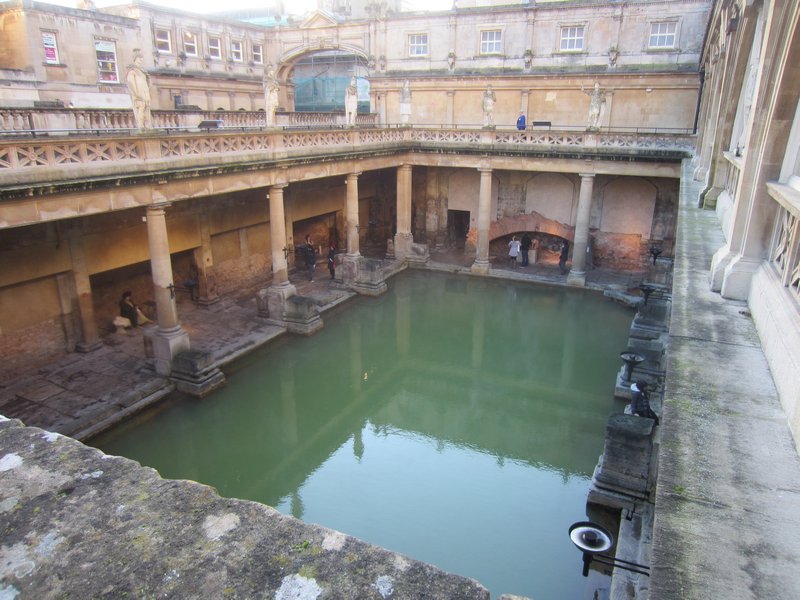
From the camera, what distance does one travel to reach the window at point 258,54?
30906 mm

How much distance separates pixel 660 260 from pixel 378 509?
15.7 m

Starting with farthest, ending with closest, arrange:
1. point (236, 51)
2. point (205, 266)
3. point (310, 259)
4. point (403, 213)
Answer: point (236, 51) < point (403, 213) < point (310, 259) < point (205, 266)

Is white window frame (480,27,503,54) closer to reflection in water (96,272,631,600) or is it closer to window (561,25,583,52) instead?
window (561,25,583,52)

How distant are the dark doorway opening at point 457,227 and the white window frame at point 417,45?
7682 millimetres

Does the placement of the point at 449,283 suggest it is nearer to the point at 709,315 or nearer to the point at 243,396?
the point at 243,396

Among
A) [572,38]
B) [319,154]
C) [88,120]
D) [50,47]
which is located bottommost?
[319,154]

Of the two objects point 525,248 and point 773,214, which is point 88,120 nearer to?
point 773,214

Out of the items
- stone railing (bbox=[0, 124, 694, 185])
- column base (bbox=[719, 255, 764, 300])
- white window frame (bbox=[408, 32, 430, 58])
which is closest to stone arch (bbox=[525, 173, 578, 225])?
stone railing (bbox=[0, 124, 694, 185])

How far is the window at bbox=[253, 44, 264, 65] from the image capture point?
30.9 meters

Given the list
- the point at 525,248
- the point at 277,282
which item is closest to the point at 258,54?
the point at 525,248

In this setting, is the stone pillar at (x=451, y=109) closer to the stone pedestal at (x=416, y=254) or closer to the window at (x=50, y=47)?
the stone pedestal at (x=416, y=254)

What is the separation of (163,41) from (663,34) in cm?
2218

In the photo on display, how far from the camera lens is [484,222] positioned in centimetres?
2186

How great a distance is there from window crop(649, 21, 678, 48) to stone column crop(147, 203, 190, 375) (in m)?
20.2
